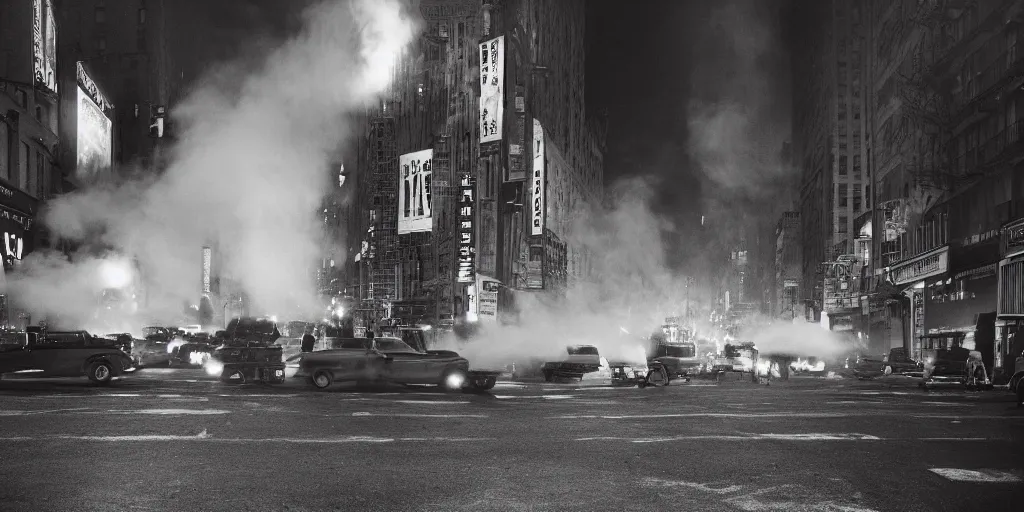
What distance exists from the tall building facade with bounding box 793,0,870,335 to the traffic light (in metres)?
98.6

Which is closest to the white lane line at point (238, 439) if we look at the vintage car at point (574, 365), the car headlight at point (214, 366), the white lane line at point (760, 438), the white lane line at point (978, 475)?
the white lane line at point (760, 438)

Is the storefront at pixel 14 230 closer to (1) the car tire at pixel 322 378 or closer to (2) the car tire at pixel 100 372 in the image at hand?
(2) the car tire at pixel 100 372

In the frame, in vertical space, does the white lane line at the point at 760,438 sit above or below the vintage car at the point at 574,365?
above

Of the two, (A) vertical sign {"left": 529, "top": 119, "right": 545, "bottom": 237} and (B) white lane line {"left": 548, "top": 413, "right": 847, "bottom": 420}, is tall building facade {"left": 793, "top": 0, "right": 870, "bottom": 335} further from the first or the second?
(B) white lane line {"left": 548, "top": 413, "right": 847, "bottom": 420}

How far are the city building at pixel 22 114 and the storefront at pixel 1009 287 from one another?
5816 cm

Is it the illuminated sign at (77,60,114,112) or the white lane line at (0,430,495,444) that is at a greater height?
the illuminated sign at (77,60,114,112)

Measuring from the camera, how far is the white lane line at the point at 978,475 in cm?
1020

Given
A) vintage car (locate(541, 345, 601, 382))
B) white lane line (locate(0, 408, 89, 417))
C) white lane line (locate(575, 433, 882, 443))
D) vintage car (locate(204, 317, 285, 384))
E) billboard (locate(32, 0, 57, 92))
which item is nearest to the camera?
white lane line (locate(575, 433, 882, 443))

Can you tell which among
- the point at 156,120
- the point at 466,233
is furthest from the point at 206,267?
the point at 466,233

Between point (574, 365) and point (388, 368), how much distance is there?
9820mm

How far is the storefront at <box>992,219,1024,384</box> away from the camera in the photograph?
35719 millimetres

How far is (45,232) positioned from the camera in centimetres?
7931

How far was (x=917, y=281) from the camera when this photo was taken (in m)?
56.0

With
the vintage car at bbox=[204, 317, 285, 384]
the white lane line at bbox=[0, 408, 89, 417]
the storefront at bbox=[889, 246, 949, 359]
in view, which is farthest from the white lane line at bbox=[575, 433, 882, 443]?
the storefront at bbox=[889, 246, 949, 359]
